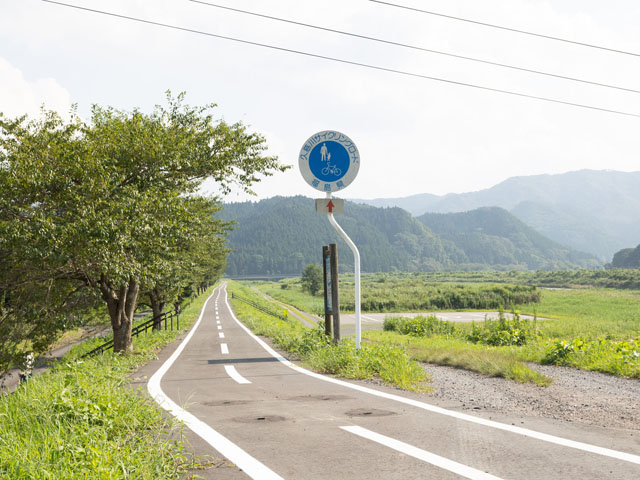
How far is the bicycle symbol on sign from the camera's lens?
29.1 feet

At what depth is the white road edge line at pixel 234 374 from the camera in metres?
7.67

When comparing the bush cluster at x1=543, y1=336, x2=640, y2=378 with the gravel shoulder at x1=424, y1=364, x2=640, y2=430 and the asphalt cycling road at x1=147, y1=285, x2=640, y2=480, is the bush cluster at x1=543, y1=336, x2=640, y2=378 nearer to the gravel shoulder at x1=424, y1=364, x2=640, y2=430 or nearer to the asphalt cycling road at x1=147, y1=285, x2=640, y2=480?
the gravel shoulder at x1=424, y1=364, x2=640, y2=430

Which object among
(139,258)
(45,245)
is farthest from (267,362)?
(45,245)

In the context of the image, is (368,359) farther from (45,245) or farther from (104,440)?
(45,245)

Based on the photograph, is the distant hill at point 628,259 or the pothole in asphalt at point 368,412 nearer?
Answer: the pothole in asphalt at point 368,412

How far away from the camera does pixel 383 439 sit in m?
3.91

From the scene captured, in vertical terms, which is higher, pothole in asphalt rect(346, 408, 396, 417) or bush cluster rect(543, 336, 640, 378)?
pothole in asphalt rect(346, 408, 396, 417)

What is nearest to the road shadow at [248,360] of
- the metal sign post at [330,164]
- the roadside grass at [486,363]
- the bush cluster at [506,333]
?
the metal sign post at [330,164]

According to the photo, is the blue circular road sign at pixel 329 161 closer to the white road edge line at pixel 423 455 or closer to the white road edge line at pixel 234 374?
the white road edge line at pixel 234 374

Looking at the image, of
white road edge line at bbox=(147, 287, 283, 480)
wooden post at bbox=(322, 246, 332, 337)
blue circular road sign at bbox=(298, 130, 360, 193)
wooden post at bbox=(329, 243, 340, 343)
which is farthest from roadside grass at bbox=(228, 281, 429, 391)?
blue circular road sign at bbox=(298, 130, 360, 193)

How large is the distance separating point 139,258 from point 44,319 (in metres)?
5.44

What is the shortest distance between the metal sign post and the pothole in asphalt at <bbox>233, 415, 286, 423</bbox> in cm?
420

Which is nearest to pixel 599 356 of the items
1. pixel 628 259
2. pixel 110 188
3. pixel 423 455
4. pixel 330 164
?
pixel 330 164

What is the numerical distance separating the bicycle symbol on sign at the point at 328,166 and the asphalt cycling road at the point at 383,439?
424cm
